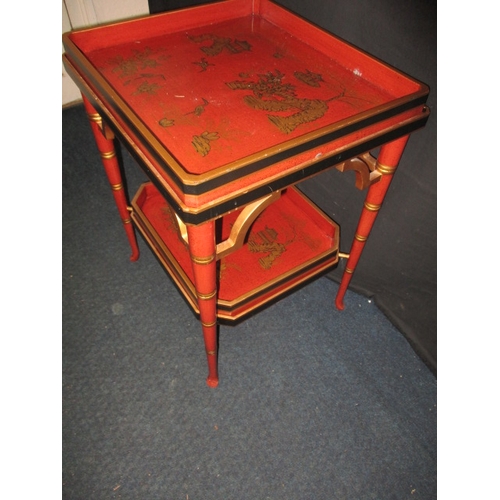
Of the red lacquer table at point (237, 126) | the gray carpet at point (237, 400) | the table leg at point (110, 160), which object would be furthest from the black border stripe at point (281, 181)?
the gray carpet at point (237, 400)

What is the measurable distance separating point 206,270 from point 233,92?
0.42m

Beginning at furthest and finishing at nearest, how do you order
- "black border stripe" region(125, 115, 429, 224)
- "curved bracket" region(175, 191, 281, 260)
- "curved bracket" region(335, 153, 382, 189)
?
"curved bracket" region(335, 153, 382, 189) < "curved bracket" region(175, 191, 281, 260) < "black border stripe" region(125, 115, 429, 224)

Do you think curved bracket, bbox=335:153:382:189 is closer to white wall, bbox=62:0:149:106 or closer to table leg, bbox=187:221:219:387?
table leg, bbox=187:221:219:387

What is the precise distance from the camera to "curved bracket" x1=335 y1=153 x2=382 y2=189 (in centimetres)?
93

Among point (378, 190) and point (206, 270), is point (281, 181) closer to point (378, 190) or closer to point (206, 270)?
point (206, 270)

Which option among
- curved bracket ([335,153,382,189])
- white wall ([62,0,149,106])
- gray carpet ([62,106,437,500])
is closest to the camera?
curved bracket ([335,153,382,189])

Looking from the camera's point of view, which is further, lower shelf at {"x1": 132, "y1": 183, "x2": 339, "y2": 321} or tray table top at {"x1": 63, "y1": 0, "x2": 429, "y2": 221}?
lower shelf at {"x1": 132, "y1": 183, "x2": 339, "y2": 321}

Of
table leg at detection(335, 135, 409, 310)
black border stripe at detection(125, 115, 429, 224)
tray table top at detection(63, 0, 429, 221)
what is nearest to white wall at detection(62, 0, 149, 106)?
tray table top at detection(63, 0, 429, 221)

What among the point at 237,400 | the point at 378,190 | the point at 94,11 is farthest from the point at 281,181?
the point at 94,11

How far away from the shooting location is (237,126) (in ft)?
2.70

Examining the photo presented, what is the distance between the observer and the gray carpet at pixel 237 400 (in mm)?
1118

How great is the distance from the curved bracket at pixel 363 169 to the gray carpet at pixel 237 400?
0.64 m

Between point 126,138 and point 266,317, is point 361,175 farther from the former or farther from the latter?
point 266,317

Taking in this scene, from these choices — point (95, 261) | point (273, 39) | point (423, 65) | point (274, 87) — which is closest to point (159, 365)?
point (95, 261)
